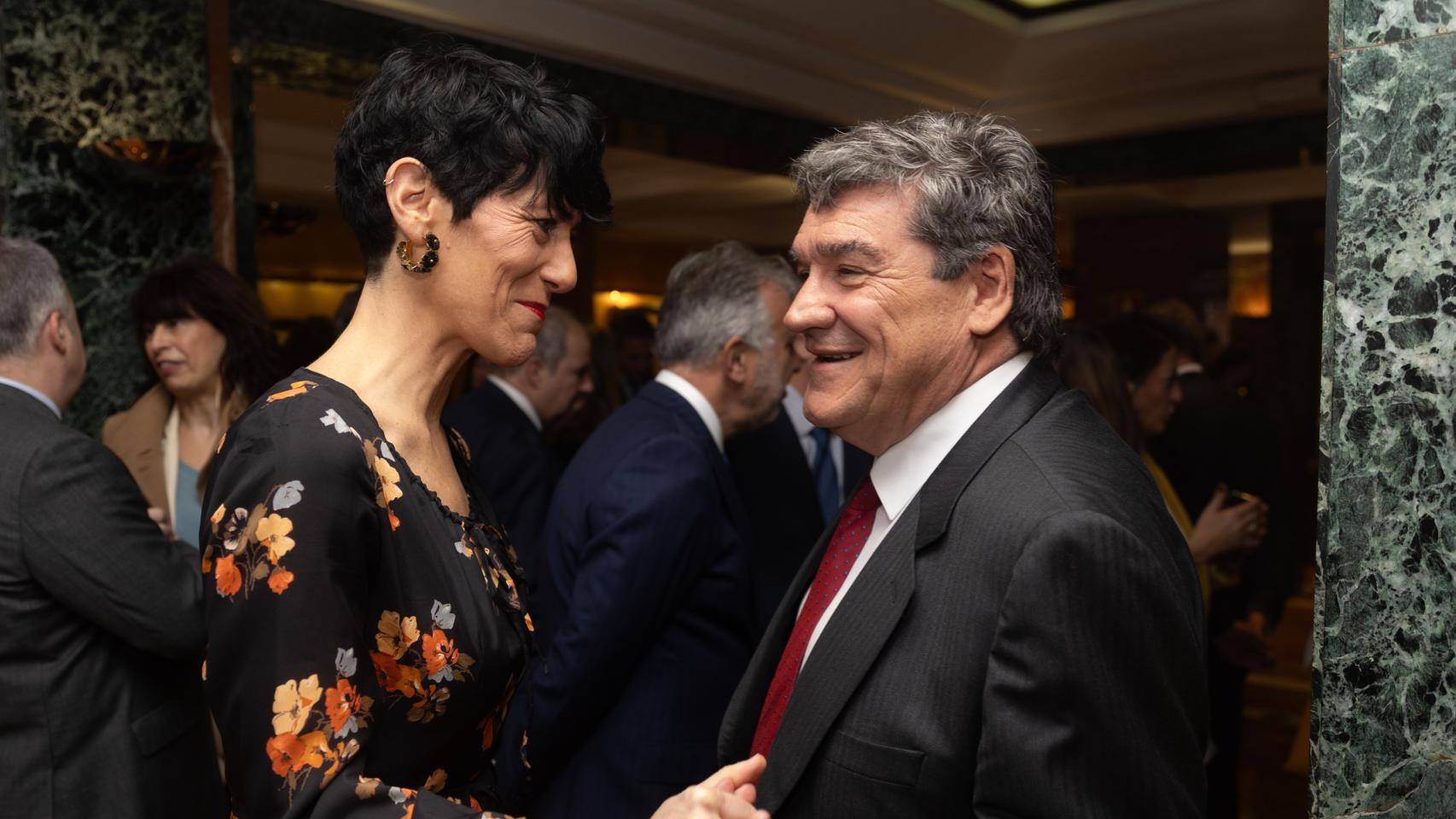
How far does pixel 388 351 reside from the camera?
1.42 m

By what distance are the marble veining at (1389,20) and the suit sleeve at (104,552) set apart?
2144 mm

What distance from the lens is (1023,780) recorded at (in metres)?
1.14

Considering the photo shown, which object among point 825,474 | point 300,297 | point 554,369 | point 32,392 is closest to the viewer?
point 32,392

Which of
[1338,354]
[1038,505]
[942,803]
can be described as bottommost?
[942,803]

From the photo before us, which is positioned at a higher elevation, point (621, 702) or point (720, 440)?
point (720, 440)

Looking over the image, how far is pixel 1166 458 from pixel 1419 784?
9.30 feet

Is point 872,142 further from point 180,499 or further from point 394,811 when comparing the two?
point 180,499

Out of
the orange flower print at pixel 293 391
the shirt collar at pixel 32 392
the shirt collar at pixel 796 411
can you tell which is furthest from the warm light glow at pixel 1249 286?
the orange flower print at pixel 293 391

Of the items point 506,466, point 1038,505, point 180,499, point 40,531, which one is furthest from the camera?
point 506,466

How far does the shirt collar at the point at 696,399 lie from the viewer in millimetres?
2695

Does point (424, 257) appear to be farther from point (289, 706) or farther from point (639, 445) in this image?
point (639, 445)

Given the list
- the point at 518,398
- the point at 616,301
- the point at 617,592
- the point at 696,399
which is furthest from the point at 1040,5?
the point at 616,301

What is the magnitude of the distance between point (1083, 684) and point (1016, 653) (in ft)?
0.24

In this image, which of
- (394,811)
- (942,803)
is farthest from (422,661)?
(942,803)
